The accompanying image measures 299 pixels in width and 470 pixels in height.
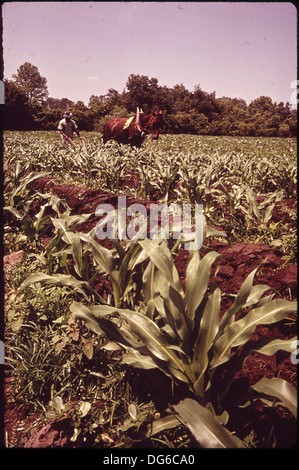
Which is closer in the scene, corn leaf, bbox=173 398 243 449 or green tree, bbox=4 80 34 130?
corn leaf, bbox=173 398 243 449

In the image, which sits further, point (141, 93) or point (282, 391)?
point (141, 93)

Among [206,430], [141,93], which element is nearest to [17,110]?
[141,93]

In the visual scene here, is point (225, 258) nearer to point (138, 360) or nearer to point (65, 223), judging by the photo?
point (138, 360)

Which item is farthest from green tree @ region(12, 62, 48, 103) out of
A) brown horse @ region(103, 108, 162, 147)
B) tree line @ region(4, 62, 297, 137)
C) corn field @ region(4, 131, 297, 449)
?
corn field @ region(4, 131, 297, 449)

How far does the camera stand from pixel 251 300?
139 centimetres

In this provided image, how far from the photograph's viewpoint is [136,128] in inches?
389

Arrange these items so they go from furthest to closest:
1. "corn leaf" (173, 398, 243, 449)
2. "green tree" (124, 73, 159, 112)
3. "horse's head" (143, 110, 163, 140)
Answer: "green tree" (124, 73, 159, 112) → "horse's head" (143, 110, 163, 140) → "corn leaf" (173, 398, 243, 449)

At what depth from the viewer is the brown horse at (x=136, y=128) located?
32.8 ft

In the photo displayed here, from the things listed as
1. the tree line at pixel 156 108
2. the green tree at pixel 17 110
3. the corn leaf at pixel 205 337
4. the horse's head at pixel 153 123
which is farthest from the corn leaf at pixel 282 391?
the green tree at pixel 17 110

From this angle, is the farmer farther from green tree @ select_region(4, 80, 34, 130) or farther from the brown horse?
green tree @ select_region(4, 80, 34, 130)

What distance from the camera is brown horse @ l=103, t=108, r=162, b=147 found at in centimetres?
998

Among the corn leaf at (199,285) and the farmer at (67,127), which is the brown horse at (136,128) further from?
the corn leaf at (199,285)

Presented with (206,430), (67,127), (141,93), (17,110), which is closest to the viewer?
(206,430)

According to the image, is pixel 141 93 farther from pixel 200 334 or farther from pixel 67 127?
pixel 200 334
